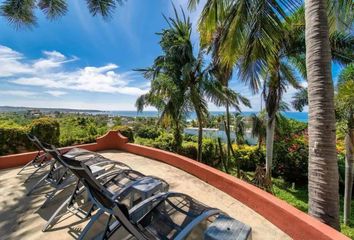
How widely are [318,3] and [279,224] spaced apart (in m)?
3.59

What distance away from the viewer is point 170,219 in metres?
2.43

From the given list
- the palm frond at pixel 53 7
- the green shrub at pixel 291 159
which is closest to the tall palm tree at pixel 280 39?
the palm frond at pixel 53 7

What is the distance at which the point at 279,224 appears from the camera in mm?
3246

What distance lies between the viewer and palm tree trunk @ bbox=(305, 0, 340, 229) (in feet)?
9.48

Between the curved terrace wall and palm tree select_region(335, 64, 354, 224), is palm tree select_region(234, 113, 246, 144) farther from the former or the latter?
the curved terrace wall

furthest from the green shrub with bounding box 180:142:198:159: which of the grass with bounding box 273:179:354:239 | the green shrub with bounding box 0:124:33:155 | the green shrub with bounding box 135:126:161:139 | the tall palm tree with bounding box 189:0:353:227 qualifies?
the tall palm tree with bounding box 189:0:353:227

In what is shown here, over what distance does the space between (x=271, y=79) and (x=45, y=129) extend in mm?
10761

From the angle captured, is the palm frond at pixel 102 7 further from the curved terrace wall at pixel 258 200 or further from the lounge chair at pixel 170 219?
the lounge chair at pixel 170 219

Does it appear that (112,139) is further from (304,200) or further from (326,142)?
(304,200)

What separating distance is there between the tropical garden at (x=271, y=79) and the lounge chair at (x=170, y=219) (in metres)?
1.62

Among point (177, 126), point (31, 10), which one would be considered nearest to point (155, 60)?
point (177, 126)

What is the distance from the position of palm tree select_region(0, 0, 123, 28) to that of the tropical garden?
1.2 inches

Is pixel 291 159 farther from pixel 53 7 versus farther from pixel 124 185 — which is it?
pixel 53 7

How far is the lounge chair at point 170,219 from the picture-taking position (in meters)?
2.11
